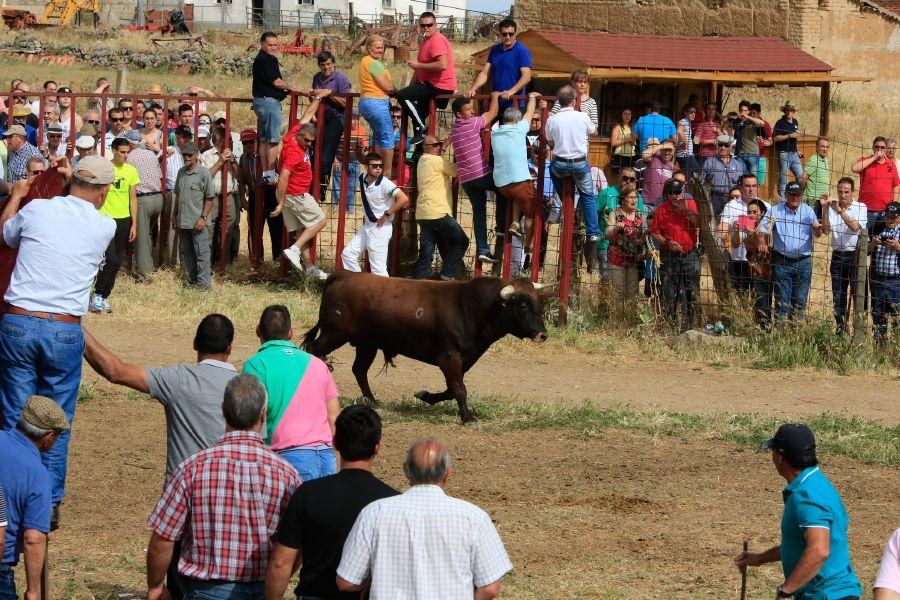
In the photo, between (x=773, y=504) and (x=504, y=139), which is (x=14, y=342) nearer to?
(x=773, y=504)

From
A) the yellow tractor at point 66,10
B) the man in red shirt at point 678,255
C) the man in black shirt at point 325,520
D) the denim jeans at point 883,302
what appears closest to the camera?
the man in black shirt at point 325,520

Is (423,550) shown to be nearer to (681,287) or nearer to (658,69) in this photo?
(681,287)

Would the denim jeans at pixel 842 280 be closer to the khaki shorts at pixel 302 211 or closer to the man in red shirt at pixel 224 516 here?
the khaki shorts at pixel 302 211

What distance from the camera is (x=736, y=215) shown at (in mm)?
15344

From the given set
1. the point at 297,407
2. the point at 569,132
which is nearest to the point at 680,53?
the point at 569,132

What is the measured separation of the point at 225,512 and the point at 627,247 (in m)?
10.6

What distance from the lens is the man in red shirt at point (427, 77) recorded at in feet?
52.9

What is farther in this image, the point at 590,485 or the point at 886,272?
the point at 886,272

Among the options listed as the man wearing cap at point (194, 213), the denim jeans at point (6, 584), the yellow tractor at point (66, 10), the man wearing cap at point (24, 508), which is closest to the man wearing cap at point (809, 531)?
the man wearing cap at point (24, 508)

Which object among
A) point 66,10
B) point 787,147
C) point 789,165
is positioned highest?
point 66,10

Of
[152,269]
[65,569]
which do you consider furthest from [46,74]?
[65,569]

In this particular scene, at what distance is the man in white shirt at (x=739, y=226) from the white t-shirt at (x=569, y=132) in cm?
171

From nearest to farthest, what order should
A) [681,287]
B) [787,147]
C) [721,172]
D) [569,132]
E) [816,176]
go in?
[569,132] → [681,287] → [721,172] → [816,176] → [787,147]

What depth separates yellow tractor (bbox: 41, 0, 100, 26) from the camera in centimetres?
6208
